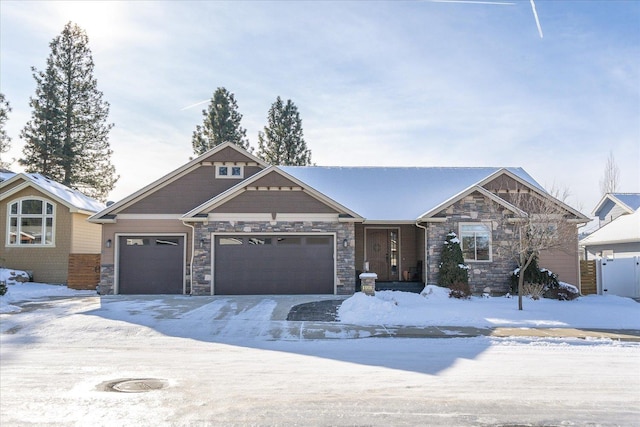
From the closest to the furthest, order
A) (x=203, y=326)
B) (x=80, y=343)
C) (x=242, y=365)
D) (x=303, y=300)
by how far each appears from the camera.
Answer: (x=242, y=365), (x=80, y=343), (x=203, y=326), (x=303, y=300)

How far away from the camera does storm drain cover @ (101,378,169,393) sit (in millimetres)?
6086

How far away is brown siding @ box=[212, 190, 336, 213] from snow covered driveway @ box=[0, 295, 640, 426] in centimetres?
705

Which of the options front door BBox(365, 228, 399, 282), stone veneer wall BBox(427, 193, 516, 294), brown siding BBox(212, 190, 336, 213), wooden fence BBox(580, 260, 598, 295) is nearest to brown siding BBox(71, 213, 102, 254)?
brown siding BBox(212, 190, 336, 213)

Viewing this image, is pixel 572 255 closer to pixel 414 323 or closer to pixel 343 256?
pixel 343 256

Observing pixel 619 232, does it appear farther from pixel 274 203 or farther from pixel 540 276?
pixel 274 203

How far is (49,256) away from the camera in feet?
70.3

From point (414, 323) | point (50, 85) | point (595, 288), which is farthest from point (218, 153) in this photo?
point (50, 85)

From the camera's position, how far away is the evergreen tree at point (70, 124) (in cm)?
3111

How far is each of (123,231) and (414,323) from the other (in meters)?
11.8

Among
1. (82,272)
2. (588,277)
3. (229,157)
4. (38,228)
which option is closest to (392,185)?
(229,157)

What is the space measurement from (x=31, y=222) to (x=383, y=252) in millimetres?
15631

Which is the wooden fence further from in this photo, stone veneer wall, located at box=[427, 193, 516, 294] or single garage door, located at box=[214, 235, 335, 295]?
single garage door, located at box=[214, 235, 335, 295]

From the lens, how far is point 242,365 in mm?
7508

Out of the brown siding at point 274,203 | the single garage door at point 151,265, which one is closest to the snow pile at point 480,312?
the brown siding at point 274,203
